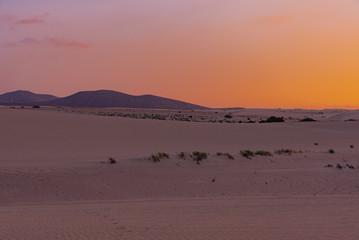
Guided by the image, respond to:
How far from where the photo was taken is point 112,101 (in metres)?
176

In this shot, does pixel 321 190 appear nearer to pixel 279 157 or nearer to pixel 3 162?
pixel 279 157

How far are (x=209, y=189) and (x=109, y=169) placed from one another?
14.3ft

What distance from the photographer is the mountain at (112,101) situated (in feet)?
566

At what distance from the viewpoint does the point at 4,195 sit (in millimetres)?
12711

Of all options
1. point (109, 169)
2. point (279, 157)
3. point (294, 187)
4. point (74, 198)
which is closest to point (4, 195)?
point (74, 198)

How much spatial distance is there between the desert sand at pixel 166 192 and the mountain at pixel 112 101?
479ft

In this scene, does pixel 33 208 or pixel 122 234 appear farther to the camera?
pixel 33 208

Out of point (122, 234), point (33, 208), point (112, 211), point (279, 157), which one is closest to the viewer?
point (122, 234)

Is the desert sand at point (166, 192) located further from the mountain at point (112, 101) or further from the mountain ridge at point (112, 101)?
the mountain at point (112, 101)

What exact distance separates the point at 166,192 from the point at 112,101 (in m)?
166

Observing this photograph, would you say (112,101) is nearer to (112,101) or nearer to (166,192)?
(112,101)

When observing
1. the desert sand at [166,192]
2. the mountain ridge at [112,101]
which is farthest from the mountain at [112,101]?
the desert sand at [166,192]

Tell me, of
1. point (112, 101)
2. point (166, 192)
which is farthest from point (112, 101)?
point (166, 192)

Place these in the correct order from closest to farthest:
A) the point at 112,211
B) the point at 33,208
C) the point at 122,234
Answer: the point at 122,234
the point at 112,211
the point at 33,208
